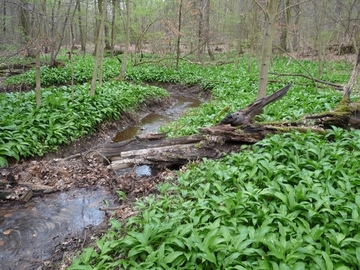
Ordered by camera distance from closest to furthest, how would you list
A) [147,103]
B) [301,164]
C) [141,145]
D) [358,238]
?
[358,238] → [301,164] → [141,145] → [147,103]

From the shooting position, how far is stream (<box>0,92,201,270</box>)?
3.94 meters

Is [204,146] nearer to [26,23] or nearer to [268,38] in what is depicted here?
[268,38]

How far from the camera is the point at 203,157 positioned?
18.5 ft

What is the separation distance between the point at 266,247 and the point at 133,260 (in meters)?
1.45

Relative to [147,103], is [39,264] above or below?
below

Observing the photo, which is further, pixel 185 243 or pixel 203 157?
pixel 203 157

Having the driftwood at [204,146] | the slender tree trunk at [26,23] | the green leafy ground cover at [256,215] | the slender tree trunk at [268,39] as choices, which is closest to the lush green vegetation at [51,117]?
the slender tree trunk at [26,23]

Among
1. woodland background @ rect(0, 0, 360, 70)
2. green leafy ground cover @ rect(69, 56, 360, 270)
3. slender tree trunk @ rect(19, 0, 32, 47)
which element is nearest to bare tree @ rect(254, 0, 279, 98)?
green leafy ground cover @ rect(69, 56, 360, 270)

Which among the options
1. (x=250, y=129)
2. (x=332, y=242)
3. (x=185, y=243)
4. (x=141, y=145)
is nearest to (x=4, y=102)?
(x=141, y=145)

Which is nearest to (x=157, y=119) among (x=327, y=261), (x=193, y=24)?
(x=327, y=261)

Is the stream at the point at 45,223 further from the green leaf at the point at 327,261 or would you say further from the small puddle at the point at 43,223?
the green leaf at the point at 327,261

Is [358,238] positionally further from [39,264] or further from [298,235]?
[39,264]

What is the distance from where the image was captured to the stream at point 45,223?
12.9 ft

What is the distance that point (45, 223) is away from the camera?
4660mm
